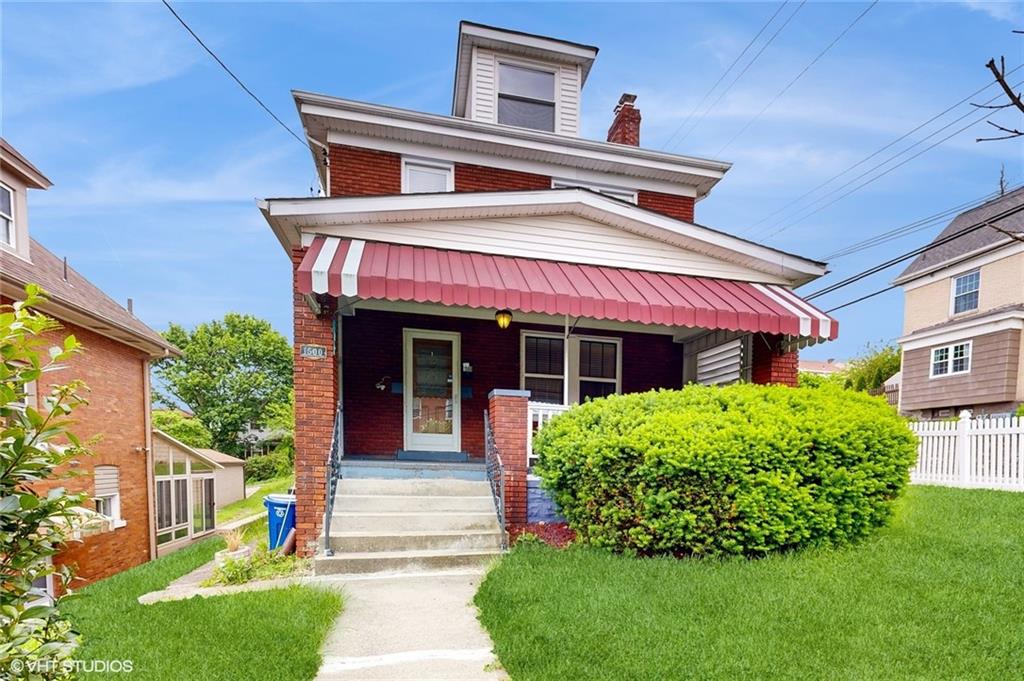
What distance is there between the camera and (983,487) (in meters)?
9.45

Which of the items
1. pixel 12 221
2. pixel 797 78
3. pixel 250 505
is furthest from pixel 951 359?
pixel 250 505

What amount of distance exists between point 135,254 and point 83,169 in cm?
708

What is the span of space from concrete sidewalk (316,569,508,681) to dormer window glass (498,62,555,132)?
9329mm

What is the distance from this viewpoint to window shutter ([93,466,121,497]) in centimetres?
1098

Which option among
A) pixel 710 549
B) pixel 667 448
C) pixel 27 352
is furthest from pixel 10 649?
pixel 710 549

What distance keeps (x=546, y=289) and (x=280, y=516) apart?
15.8 ft

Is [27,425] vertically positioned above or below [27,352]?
below

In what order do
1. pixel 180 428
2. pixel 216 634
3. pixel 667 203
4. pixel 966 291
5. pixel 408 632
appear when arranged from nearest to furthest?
pixel 216 634 < pixel 408 632 < pixel 667 203 < pixel 966 291 < pixel 180 428

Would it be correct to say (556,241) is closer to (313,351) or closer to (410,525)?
(313,351)

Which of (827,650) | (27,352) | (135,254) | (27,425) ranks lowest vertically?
(827,650)

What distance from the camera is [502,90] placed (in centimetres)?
1088

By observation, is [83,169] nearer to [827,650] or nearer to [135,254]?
[135,254]

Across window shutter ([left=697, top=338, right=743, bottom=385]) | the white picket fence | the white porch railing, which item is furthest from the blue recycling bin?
the white picket fence

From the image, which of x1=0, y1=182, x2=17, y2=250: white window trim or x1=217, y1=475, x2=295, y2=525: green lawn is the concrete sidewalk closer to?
x1=0, y1=182, x2=17, y2=250: white window trim
